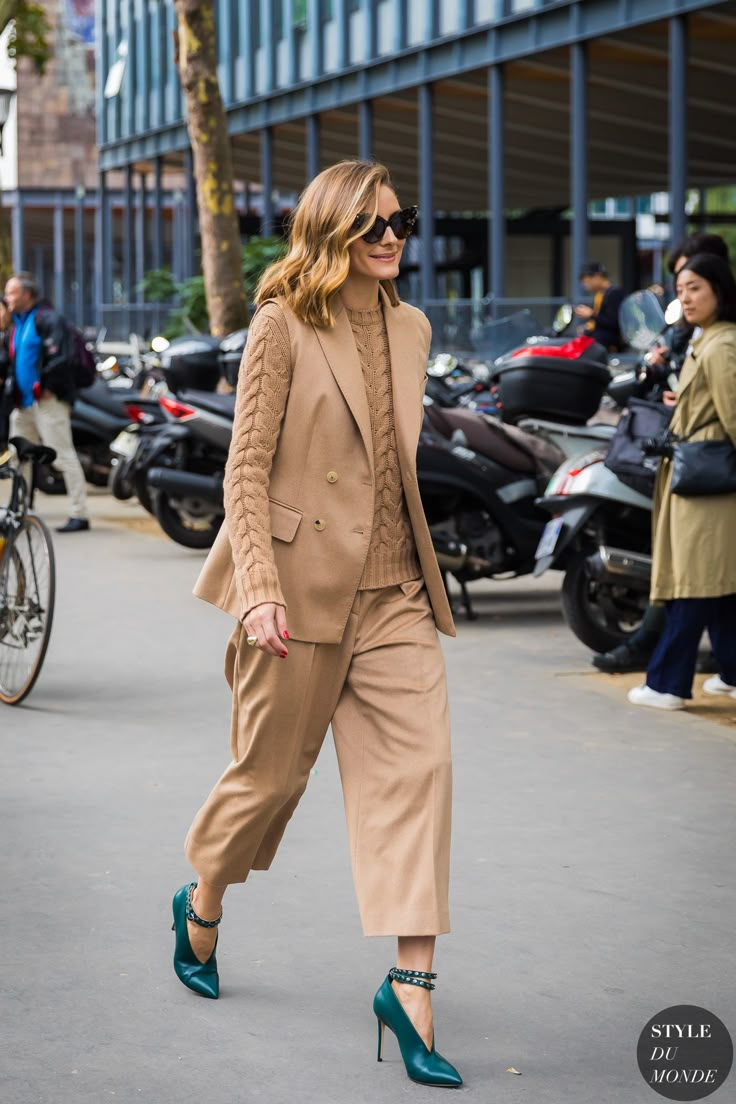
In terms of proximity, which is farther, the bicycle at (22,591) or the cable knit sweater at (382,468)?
the bicycle at (22,591)

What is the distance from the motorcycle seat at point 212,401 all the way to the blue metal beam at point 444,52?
940cm

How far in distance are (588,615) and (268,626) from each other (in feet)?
16.7

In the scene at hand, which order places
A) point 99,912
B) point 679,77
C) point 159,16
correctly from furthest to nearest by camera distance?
1. point 159,16
2. point 679,77
3. point 99,912

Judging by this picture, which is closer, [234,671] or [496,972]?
[234,671]

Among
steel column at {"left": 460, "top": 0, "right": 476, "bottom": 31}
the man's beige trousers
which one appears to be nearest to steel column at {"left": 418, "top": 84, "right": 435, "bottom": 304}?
steel column at {"left": 460, "top": 0, "right": 476, "bottom": 31}

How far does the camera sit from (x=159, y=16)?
42.5 metres

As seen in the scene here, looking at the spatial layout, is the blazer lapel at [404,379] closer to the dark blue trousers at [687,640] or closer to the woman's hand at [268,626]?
the woman's hand at [268,626]

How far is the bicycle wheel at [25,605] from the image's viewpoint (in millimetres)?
7613

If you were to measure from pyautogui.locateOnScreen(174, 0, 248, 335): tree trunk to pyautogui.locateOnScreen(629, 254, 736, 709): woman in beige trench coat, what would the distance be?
1175cm

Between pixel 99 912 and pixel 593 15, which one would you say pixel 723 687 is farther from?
pixel 593 15

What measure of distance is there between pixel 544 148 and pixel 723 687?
2806cm

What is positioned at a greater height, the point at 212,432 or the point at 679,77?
the point at 679,77

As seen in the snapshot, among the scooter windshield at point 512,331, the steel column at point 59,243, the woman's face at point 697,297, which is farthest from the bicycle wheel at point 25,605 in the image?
the steel column at point 59,243

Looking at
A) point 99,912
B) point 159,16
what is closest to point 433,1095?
point 99,912
